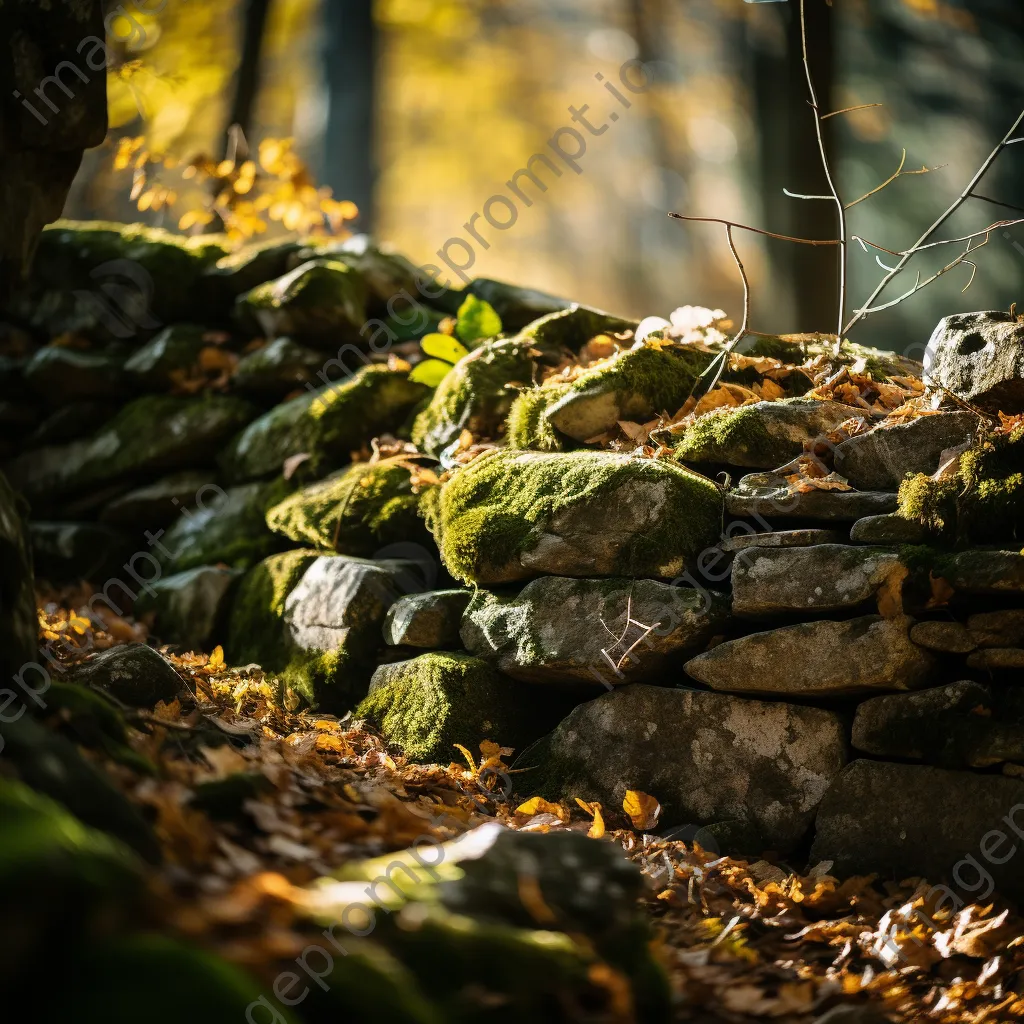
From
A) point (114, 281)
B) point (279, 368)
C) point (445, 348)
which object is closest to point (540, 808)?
point (445, 348)

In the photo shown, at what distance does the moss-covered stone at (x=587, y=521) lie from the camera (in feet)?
13.9

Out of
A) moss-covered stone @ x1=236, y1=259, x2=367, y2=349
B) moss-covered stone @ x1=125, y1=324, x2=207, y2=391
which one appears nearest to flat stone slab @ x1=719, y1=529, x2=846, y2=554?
moss-covered stone @ x1=236, y1=259, x2=367, y2=349

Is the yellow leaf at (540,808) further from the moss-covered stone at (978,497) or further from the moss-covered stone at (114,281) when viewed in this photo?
the moss-covered stone at (114,281)

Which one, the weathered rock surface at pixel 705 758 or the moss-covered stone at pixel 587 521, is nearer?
the weathered rock surface at pixel 705 758

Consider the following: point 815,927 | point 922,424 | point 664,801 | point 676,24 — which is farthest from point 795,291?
point 676,24

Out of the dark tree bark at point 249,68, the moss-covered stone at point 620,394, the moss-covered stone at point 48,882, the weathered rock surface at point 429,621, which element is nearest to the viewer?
the moss-covered stone at point 48,882

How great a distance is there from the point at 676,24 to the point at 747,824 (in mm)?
18829

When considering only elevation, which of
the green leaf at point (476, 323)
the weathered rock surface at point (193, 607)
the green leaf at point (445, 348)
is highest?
the green leaf at point (476, 323)

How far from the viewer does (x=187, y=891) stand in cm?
201

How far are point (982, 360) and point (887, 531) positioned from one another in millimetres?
1037

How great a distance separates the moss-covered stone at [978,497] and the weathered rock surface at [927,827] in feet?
3.41

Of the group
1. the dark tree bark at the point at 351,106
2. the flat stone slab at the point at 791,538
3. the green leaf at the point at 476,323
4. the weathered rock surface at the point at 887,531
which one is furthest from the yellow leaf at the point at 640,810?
the dark tree bark at the point at 351,106

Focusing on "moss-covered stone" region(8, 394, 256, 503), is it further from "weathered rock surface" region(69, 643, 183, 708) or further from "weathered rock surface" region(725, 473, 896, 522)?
"weathered rock surface" region(725, 473, 896, 522)

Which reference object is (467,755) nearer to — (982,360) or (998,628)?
(998,628)
